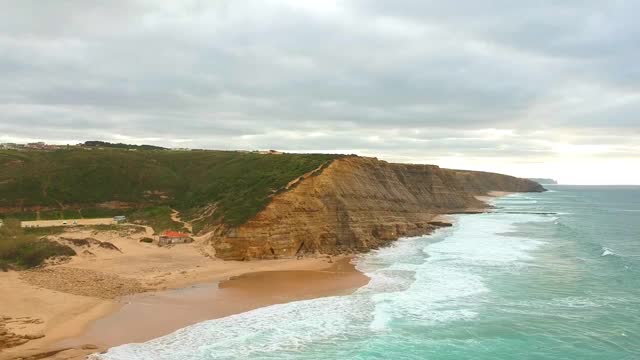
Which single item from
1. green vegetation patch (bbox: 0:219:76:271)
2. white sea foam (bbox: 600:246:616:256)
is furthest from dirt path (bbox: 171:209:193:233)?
white sea foam (bbox: 600:246:616:256)

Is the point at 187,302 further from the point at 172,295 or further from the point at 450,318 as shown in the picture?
the point at 450,318

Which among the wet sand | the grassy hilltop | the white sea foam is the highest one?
the grassy hilltop

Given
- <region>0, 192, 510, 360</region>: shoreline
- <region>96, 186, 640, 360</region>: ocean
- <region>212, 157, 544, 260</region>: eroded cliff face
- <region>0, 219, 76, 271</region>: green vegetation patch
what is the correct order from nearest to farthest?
<region>96, 186, 640, 360</region>: ocean, <region>0, 192, 510, 360</region>: shoreline, <region>0, 219, 76, 271</region>: green vegetation patch, <region>212, 157, 544, 260</region>: eroded cliff face

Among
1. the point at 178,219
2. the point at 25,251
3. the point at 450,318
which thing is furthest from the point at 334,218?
the point at 25,251

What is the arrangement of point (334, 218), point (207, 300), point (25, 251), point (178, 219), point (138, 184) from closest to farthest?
point (207, 300) → point (25, 251) → point (334, 218) → point (178, 219) → point (138, 184)

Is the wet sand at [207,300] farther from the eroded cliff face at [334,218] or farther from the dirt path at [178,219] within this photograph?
the dirt path at [178,219]

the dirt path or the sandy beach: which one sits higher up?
the dirt path

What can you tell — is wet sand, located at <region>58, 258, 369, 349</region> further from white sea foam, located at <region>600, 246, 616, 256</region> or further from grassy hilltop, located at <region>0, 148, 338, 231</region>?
white sea foam, located at <region>600, 246, 616, 256</region>
